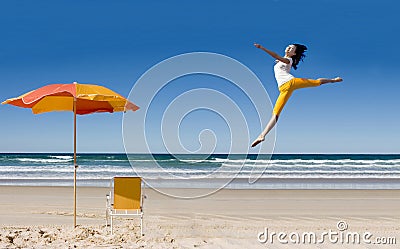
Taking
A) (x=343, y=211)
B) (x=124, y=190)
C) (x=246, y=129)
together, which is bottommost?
(x=343, y=211)

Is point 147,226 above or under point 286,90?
under

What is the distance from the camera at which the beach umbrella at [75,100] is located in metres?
7.06

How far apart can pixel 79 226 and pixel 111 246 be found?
5.74 feet

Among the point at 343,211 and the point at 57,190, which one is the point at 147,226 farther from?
the point at 57,190

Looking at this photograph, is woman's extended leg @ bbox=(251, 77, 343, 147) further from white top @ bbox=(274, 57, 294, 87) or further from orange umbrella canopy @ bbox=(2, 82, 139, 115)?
orange umbrella canopy @ bbox=(2, 82, 139, 115)

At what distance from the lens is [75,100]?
7500mm

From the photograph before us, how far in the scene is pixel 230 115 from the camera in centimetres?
586

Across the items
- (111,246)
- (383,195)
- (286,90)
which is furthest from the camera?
(383,195)

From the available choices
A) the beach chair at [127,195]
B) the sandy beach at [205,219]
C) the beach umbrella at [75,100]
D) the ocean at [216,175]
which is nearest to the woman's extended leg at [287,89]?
the sandy beach at [205,219]

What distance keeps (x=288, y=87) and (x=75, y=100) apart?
464 centimetres

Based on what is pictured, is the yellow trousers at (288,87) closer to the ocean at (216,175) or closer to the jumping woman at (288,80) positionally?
the jumping woman at (288,80)

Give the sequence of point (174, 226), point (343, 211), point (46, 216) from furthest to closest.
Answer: point (343, 211)
point (46, 216)
point (174, 226)

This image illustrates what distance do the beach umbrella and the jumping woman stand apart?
3.80m

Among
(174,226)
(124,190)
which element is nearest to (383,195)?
(174,226)
